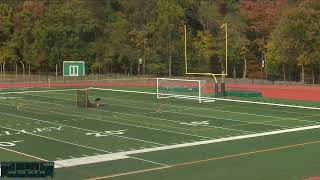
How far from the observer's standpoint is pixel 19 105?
118 ft

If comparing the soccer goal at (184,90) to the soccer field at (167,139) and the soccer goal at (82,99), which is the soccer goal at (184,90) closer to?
the soccer field at (167,139)

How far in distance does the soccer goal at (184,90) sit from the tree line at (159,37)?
17.5 meters

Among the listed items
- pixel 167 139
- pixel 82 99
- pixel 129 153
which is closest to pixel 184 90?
pixel 82 99

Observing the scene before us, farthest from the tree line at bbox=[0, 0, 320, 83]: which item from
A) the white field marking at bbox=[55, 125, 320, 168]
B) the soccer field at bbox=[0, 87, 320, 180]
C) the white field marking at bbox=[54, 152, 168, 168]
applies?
the white field marking at bbox=[54, 152, 168, 168]

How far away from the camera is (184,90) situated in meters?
41.5

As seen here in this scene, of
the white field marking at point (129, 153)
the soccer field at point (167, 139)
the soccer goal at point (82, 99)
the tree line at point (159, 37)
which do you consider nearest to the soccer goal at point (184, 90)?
the soccer field at point (167, 139)

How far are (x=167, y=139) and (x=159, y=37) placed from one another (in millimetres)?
54441

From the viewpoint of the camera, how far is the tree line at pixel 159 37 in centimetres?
6362

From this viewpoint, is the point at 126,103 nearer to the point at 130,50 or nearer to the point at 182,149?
the point at 182,149

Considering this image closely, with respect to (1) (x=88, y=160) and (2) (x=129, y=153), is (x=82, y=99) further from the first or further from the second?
(1) (x=88, y=160)

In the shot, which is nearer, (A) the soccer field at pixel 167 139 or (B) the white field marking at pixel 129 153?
(A) the soccer field at pixel 167 139

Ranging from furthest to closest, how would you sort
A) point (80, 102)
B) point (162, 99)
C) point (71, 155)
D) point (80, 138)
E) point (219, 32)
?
1. point (219, 32)
2. point (162, 99)
3. point (80, 102)
4. point (80, 138)
5. point (71, 155)

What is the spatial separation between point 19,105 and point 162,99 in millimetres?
9661

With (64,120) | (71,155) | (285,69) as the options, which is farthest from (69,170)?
(285,69)
